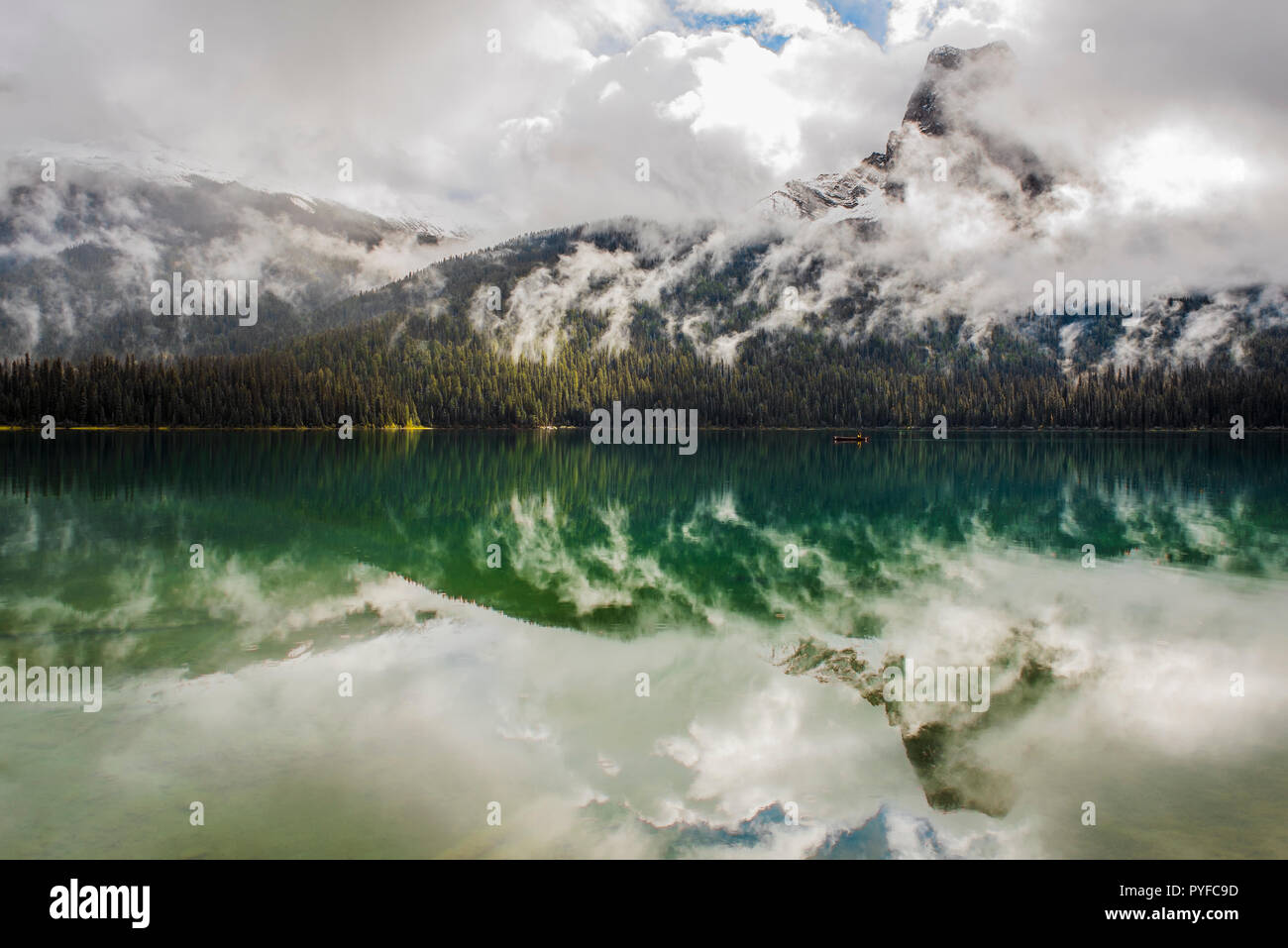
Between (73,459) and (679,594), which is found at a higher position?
(73,459)

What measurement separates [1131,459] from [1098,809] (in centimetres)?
8267

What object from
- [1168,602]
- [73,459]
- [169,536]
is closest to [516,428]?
[73,459]

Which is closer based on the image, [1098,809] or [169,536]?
[1098,809]

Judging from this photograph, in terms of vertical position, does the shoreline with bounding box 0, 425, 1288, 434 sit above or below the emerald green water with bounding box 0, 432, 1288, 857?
above

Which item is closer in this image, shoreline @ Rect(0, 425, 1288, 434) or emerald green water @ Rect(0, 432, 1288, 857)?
emerald green water @ Rect(0, 432, 1288, 857)

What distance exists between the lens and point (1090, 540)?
95.1ft

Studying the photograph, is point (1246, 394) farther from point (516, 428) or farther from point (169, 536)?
point (169, 536)

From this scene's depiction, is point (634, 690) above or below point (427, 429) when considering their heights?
below

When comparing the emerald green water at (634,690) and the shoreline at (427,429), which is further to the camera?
the shoreline at (427,429)

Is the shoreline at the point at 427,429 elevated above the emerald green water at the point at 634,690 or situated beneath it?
elevated above

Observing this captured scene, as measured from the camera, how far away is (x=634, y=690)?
13.4 metres

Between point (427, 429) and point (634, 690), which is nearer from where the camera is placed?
point (634, 690)

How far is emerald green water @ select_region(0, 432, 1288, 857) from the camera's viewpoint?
9008 mm

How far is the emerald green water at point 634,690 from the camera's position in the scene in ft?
29.6
